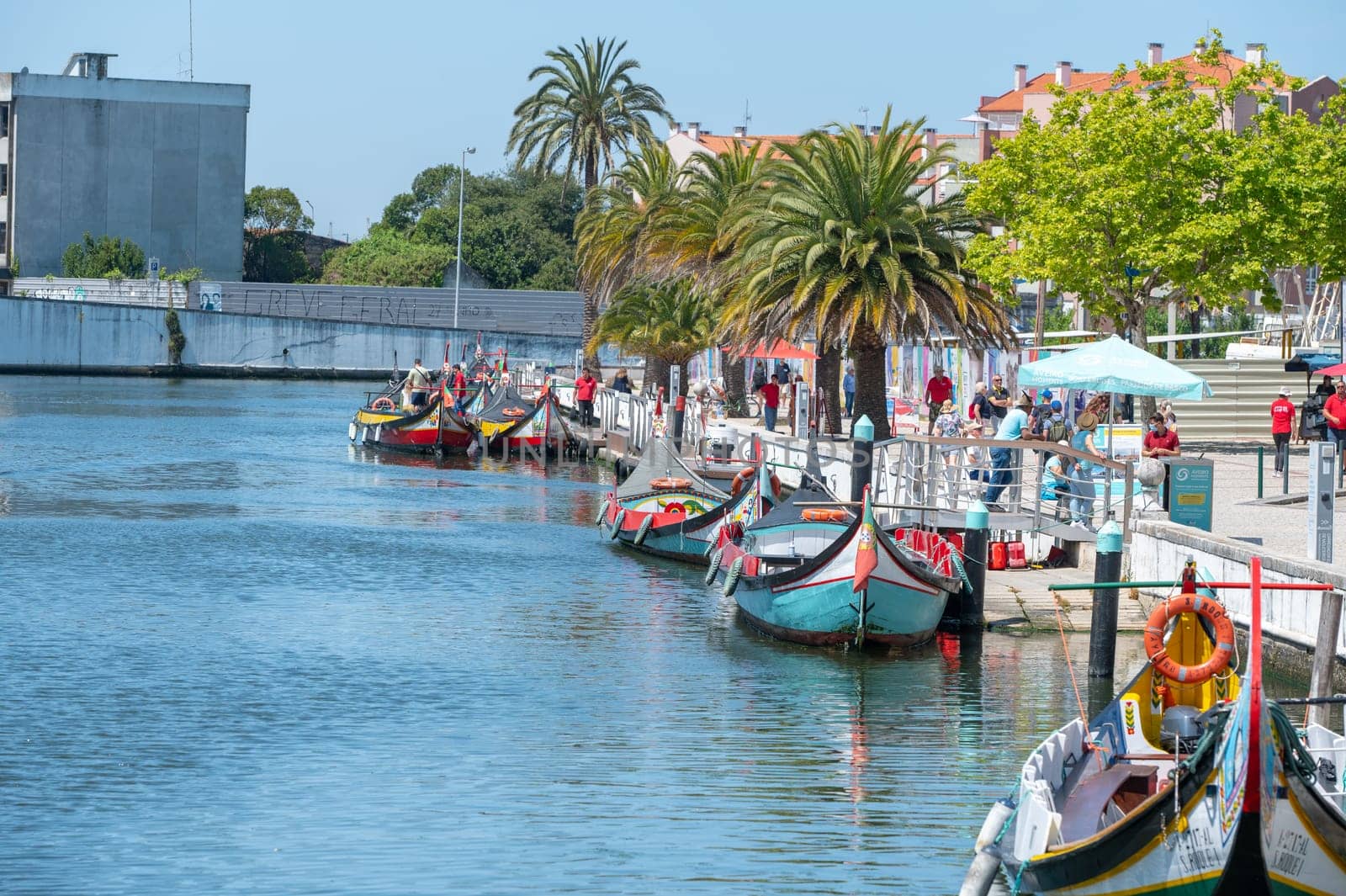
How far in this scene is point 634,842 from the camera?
13.3 metres

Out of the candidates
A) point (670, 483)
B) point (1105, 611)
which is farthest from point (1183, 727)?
point (670, 483)

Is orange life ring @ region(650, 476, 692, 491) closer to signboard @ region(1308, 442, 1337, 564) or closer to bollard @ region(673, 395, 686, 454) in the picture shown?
bollard @ region(673, 395, 686, 454)

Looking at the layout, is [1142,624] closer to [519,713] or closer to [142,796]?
[519,713]

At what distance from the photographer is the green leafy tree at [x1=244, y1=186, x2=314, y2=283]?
110m

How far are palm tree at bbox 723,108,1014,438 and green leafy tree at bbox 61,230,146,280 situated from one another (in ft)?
216

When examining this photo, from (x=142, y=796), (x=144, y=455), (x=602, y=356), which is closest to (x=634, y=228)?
(x=144, y=455)

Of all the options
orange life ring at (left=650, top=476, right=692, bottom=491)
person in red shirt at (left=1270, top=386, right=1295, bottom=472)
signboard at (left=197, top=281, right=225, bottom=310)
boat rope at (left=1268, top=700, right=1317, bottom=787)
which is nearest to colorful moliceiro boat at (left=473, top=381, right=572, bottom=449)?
orange life ring at (left=650, top=476, right=692, bottom=491)

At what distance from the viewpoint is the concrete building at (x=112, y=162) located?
94375 mm

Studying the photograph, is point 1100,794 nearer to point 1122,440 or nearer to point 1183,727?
point 1183,727

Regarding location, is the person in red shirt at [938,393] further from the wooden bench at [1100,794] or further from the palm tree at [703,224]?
the wooden bench at [1100,794]

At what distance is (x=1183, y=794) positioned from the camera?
1019cm

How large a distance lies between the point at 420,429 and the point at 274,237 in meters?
66.2

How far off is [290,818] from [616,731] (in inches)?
158

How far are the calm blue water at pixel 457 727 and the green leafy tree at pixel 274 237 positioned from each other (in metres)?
79.9
